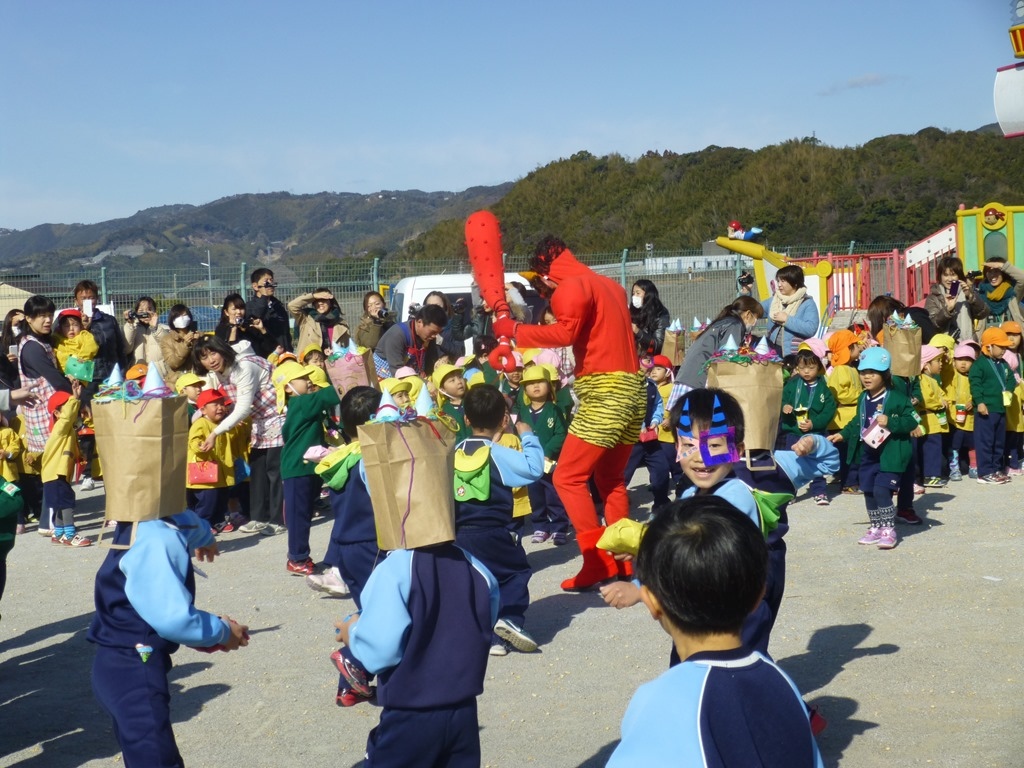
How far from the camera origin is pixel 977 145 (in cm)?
5569

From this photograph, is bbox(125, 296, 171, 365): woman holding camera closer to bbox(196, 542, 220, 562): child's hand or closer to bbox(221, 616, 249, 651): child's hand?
bbox(196, 542, 220, 562): child's hand

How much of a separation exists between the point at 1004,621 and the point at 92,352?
325 inches

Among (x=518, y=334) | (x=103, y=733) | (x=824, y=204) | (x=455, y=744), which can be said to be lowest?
(x=103, y=733)

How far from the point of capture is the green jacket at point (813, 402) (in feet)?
31.1

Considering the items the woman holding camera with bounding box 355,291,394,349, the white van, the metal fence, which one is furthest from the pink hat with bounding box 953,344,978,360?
the white van

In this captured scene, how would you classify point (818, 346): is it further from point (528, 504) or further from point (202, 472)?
point (202, 472)

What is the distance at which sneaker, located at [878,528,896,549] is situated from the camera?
7922 mm

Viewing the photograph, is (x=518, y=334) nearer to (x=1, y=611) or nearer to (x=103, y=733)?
(x=103, y=733)

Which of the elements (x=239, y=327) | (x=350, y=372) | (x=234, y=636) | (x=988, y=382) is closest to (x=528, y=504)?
(x=350, y=372)

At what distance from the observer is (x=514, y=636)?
19.6 feet

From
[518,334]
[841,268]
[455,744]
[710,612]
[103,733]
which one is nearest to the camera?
[710,612]

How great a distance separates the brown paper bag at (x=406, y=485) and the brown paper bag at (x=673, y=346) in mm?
9376

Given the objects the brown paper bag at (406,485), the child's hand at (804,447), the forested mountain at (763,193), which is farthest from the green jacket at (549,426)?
the forested mountain at (763,193)

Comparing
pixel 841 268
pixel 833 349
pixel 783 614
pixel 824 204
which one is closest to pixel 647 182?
pixel 824 204
